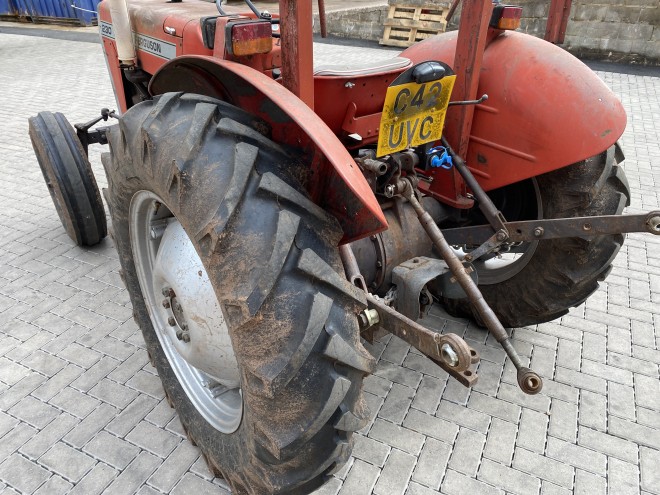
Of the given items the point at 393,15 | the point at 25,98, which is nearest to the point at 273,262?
the point at 25,98

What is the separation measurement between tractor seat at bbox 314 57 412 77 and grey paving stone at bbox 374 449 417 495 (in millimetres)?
1564

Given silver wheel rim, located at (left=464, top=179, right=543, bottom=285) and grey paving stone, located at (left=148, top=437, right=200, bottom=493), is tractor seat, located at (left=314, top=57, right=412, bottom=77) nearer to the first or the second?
silver wheel rim, located at (left=464, top=179, right=543, bottom=285)

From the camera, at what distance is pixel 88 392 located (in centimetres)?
254

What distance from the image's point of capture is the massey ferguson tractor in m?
1.37

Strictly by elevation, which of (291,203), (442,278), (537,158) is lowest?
(442,278)

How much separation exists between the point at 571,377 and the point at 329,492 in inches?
55.3

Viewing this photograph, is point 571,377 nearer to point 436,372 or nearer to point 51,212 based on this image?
point 436,372

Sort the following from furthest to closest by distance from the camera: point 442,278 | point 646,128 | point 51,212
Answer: point 646,128, point 51,212, point 442,278

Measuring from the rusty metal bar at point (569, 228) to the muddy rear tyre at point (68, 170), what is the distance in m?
2.46

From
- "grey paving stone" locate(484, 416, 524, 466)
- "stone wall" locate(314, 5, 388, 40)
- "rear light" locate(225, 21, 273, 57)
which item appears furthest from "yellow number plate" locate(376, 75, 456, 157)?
"stone wall" locate(314, 5, 388, 40)

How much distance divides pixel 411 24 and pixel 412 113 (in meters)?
10.5

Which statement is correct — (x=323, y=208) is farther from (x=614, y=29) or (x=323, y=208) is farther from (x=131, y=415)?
(x=614, y=29)

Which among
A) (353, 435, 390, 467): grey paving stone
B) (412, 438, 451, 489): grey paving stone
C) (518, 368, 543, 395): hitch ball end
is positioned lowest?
(412, 438, 451, 489): grey paving stone

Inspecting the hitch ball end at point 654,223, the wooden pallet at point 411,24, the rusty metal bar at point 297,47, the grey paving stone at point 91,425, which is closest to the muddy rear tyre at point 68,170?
the grey paving stone at point 91,425
